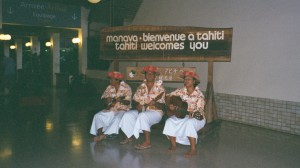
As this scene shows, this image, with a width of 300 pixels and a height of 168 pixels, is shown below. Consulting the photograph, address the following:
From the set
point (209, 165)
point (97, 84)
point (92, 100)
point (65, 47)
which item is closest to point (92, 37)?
point (97, 84)

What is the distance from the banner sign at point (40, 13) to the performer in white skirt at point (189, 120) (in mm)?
8333

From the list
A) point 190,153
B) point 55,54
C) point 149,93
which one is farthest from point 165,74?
point 55,54

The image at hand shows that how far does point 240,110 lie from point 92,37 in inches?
328

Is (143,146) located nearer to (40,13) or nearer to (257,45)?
(257,45)

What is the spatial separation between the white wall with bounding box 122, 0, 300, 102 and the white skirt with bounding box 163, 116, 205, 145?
240 cm

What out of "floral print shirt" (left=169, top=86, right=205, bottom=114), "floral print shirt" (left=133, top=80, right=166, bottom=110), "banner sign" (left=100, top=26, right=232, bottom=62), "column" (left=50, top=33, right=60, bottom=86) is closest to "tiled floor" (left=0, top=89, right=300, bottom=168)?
"floral print shirt" (left=133, top=80, right=166, bottom=110)

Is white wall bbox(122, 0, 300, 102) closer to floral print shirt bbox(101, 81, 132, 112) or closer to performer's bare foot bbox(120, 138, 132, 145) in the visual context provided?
floral print shirt bbox(101, 81, 132, 112)

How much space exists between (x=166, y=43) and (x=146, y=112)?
190 cm

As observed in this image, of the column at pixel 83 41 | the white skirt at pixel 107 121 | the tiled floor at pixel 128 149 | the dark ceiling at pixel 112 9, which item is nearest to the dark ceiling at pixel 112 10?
the dark ceiling at pixel 112 9

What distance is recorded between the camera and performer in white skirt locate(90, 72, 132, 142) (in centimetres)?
592

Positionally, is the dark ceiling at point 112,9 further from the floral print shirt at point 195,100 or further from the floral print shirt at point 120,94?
the floral print shirt at point 195,100

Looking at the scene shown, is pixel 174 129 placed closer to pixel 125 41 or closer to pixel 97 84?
pixel 125 41

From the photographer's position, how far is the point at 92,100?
466 inches

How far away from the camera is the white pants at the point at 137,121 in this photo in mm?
5531
